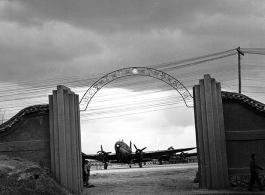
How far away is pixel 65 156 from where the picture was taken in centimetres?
1861

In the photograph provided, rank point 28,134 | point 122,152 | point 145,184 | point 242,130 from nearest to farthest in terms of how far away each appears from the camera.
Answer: point 242,130
point 28,134
point 145,184
point 122,152

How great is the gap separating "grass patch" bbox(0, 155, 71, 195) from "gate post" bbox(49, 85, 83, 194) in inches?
32.2

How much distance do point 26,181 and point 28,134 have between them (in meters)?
3.70

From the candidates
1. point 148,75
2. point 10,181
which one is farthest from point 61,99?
point 148,75

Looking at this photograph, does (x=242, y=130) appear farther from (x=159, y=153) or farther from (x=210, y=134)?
(x=159, y=153)

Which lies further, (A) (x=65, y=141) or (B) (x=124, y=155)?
(B) (x=124, y=155)

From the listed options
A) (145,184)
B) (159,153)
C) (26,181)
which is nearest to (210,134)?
(145,184)

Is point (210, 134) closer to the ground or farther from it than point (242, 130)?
closer to the ground

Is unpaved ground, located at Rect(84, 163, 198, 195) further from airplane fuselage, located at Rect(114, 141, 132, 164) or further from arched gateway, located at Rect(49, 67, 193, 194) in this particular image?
airplane fuselage, located at Rect(114, 141, 132, 164)

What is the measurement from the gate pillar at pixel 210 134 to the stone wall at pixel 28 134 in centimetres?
749

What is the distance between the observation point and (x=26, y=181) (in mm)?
16297

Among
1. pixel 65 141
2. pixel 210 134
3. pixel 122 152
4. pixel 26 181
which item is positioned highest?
pixel 210 134

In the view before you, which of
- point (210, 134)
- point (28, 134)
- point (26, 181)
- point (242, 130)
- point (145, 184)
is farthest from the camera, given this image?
point (145, 184)

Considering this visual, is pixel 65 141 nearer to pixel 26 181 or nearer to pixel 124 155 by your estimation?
pixel 26 181
